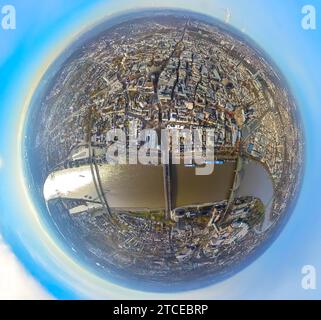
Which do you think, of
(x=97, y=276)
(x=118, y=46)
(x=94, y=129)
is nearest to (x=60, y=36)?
(x=118, y=46)

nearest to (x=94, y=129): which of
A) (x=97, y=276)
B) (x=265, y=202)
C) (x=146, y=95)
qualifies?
(x=146, y=95)

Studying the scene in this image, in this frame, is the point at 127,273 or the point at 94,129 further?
the point at 127,273

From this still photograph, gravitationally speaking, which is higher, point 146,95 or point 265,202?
point 146,95

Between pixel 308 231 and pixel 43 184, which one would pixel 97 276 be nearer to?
pixel 43 184

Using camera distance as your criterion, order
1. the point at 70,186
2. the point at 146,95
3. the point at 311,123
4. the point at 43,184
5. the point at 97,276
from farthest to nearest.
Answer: the point at 311,123
the point at 97,276
the point at 43,184
the point at 70,186
the point at 146,95

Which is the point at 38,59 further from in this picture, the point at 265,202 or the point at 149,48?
the point at 265,202

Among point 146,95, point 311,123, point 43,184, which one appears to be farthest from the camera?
point 311,123

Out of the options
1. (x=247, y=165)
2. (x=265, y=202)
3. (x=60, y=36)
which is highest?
(x=60, y=36)
